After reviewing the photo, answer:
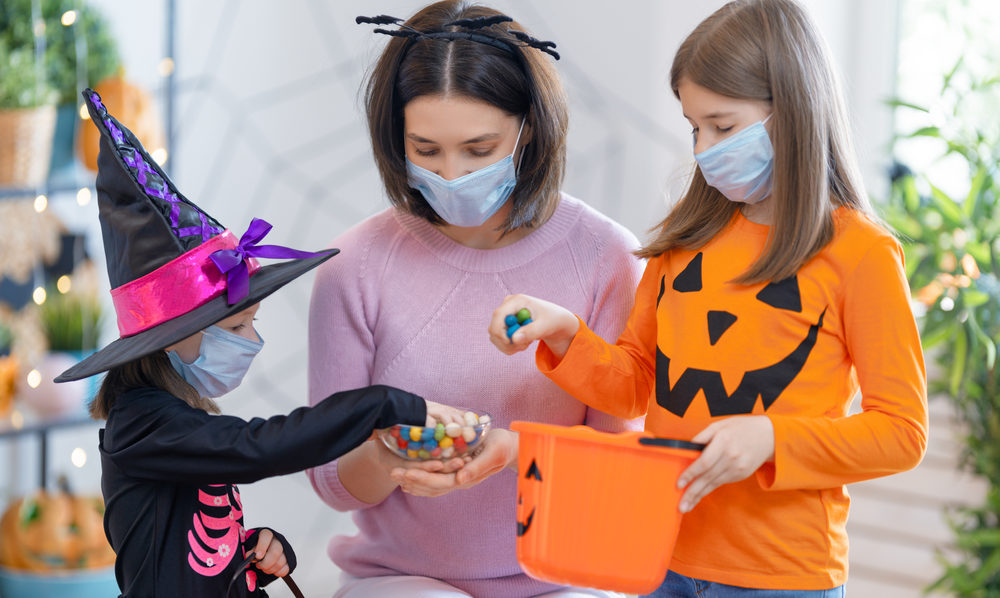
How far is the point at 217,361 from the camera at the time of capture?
3.99 feet

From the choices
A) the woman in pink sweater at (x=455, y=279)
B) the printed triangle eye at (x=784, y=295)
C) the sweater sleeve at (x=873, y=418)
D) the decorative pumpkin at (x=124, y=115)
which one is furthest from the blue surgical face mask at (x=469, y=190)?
the decorative pumpkin at (x=124, y=115)

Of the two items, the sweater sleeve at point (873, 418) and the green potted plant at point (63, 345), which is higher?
the sweater sleeve at point (873, 418)

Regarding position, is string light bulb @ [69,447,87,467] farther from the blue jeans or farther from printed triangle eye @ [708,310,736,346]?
printed triangle eye @ [708,310,736,346]

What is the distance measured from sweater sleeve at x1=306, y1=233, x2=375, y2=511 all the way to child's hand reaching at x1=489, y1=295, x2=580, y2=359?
1.15 feet

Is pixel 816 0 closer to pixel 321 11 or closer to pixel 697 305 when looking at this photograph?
pixel 321 11

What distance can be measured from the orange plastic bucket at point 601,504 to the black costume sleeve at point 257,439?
0.17 meters

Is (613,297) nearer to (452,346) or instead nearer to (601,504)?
(452,346)

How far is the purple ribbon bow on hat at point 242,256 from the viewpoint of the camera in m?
1.16

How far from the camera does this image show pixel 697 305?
124 centimetres

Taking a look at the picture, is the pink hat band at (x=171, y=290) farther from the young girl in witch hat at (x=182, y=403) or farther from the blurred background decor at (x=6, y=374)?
the blurred background decor at (x=6, y=374)

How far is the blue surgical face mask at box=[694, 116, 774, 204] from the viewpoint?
3.83 feet

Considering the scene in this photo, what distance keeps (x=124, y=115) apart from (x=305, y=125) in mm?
528

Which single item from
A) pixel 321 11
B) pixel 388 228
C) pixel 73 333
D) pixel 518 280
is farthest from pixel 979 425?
pixel 73 333

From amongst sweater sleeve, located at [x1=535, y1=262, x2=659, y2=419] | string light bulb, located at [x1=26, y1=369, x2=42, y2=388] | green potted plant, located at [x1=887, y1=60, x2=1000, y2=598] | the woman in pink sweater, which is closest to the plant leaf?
green potted plant, located at [x1=887, y1=60, x2=1000, y2=598]
